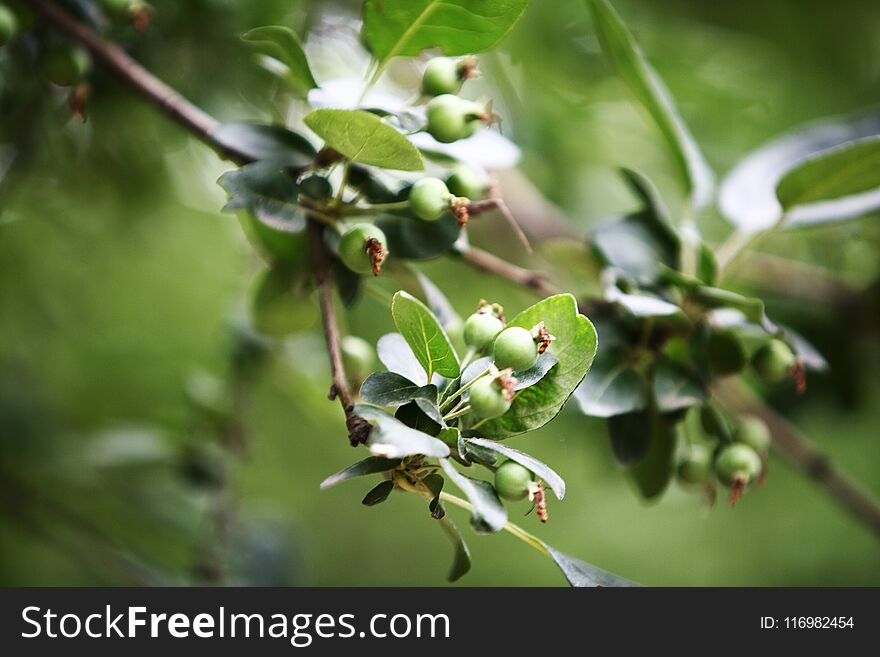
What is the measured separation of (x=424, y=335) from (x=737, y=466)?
361 millimetres

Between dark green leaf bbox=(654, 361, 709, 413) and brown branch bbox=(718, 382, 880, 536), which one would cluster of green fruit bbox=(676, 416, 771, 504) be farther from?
brown branch bbox=(718, 382, 880, 536)

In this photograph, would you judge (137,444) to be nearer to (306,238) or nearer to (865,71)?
(306,238)

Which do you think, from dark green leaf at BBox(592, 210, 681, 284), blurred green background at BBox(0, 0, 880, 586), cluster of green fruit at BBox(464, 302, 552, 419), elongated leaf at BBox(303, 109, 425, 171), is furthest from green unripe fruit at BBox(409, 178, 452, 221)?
blurred green background at BBox(0, 0, 880, 586)

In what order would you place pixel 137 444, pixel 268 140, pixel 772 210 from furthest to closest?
1. pixel 137 444
2. pixel 772 210
3. pixel 268 140

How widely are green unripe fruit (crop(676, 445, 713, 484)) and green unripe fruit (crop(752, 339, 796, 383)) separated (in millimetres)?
100

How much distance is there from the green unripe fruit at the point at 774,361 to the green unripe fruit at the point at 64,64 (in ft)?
2.52

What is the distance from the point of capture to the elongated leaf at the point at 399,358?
1.90 feet

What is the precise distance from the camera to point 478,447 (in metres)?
0.56

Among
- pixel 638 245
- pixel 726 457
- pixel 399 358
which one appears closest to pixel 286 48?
pixel 399 358

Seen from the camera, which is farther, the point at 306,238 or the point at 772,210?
the point at 772,210

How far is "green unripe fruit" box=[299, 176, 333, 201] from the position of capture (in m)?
0.69

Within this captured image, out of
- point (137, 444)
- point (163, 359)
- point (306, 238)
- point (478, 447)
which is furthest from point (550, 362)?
point (163, 359)

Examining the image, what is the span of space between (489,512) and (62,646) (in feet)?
1.76

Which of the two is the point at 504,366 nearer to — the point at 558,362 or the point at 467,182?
the point at 558,362
